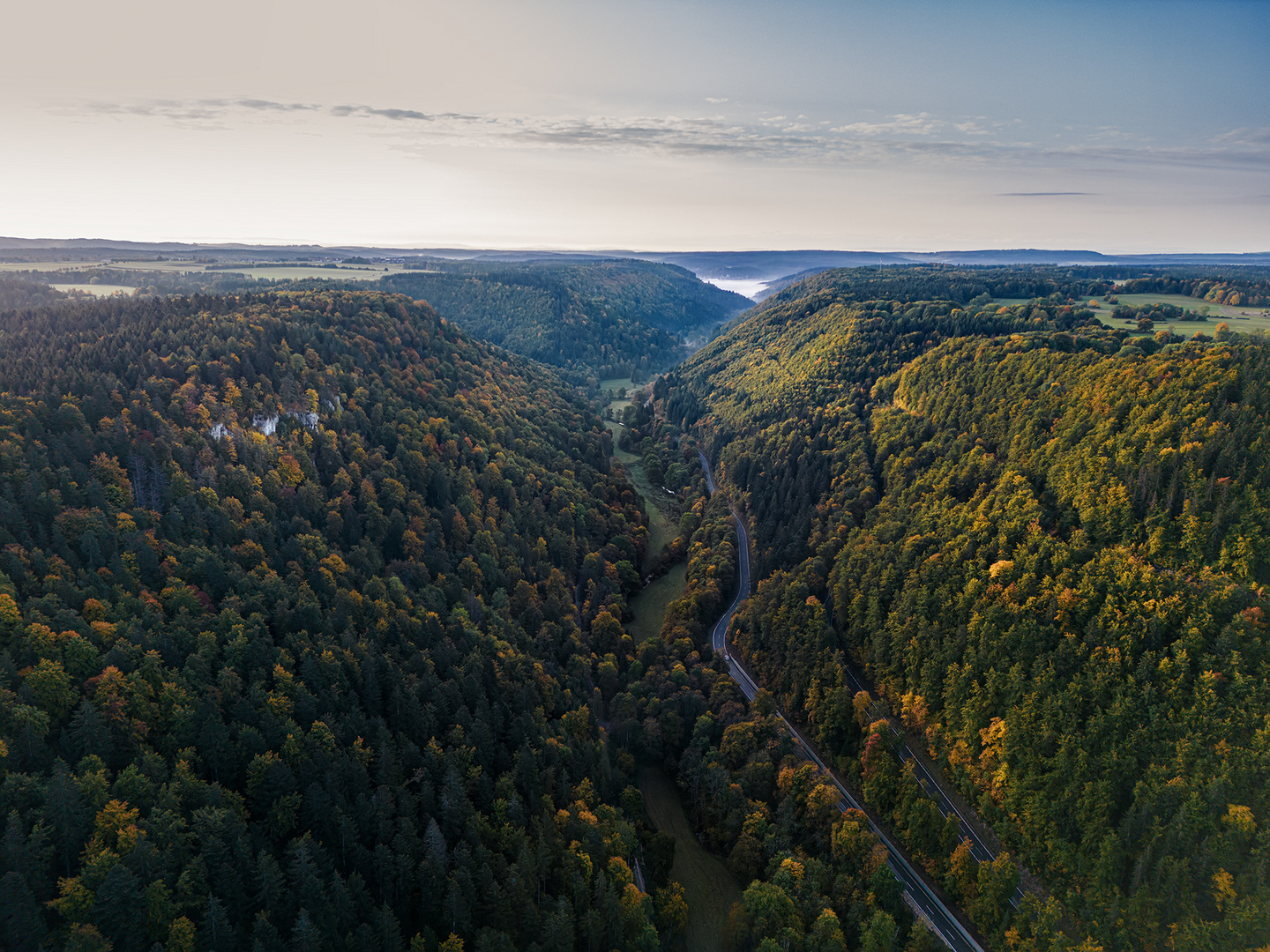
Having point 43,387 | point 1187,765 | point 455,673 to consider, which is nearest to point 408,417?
point 43,387

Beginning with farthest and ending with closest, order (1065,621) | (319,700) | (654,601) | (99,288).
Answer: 1. (99,288)
2. (654,601)
3. (1065,621)
4. (319,700)

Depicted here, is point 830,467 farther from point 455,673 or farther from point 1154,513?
point 455,673

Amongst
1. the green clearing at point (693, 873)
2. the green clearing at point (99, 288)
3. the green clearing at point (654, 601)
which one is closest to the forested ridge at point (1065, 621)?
the green clearing at point (654, 601)

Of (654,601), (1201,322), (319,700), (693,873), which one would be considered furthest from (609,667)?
(1201,322)

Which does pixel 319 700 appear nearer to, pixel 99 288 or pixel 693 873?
pixel 693 873

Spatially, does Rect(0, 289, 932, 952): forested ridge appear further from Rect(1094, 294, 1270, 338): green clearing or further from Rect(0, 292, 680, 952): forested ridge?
Rect(1094, 294, 1270, 338): green clearing

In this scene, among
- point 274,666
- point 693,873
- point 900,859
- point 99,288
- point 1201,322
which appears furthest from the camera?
point 99,288

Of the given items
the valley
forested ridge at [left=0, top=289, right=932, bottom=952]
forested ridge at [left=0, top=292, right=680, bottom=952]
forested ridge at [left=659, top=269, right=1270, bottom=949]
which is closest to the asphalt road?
the valley
